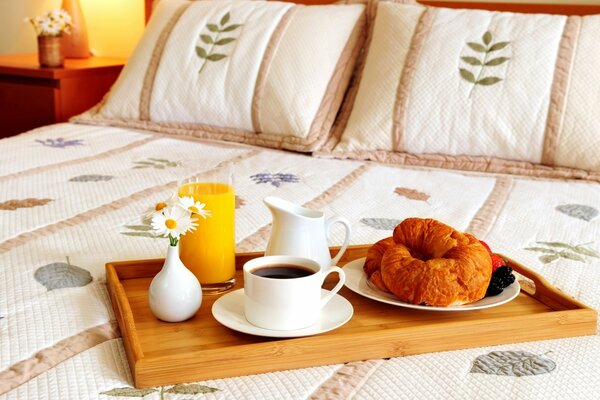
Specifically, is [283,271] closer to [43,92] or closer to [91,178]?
[91,178]

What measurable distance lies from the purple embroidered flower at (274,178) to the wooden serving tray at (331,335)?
0.70 metres

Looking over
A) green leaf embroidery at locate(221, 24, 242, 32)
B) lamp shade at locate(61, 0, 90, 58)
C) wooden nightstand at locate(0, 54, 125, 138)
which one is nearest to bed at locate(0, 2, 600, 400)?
green leaf embroidery at locate(221, 24, 242, 32)

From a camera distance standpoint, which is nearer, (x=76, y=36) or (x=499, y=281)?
(x=499, y=281)

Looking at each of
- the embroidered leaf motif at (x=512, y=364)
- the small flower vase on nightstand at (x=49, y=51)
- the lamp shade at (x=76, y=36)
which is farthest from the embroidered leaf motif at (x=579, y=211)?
the lamp shade at (x=76, y=36)

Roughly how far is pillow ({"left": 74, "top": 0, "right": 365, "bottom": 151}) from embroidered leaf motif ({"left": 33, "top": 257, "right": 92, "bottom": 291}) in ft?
3.23

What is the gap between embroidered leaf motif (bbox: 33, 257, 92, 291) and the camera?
42.0 inches

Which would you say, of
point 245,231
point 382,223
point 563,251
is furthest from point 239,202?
point 563,251

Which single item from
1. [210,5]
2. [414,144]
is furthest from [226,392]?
[210,5]

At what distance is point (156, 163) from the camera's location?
186 cm

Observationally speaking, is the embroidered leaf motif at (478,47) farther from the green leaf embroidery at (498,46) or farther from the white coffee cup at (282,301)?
the white coffee cup at (282,301)

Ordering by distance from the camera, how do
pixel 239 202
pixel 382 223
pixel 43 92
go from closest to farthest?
pixel 382 223 < pixel 239 202 < pixel 43 92

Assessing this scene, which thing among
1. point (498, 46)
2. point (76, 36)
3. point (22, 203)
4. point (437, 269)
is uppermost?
point (498, 46)

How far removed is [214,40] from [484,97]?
792mm

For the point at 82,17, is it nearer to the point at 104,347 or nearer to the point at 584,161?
the point at 584,161
